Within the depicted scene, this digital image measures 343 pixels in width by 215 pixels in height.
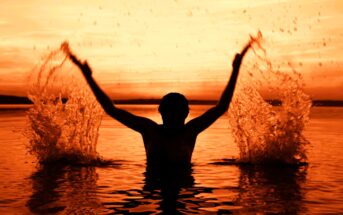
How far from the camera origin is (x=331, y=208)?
9.67 meters

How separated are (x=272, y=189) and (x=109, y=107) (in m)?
4.69

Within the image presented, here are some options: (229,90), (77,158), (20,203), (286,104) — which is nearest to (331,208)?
(229,90)

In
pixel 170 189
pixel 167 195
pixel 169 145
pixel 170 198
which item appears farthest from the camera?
pixel 170 189

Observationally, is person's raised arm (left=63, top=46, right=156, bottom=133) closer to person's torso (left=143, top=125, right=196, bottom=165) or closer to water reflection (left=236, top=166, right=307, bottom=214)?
person's torso (left=143, top=125, right=196, bottom=165)

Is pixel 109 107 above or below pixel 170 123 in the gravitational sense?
above

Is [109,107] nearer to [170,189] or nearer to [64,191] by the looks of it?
[170,189]

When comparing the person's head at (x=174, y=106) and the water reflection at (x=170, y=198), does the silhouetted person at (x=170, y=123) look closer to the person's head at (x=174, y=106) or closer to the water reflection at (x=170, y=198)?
the person's head at (x=174, y=106)

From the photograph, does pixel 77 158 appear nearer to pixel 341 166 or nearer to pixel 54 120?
pixel 54 120

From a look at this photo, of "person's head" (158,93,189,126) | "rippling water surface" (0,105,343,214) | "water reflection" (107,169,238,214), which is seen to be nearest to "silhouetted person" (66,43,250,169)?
"person's head" (158,93,189,126)

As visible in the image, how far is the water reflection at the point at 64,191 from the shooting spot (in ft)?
30.6

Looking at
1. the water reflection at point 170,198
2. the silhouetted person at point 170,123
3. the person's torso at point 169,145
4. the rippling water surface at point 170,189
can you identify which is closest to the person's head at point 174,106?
the silhouetted person at point 170,123

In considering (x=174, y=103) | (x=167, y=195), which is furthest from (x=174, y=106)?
(x=167, y=195)

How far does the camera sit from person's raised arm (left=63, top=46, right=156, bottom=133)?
8.67 metres

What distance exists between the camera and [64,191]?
11.2 metres
